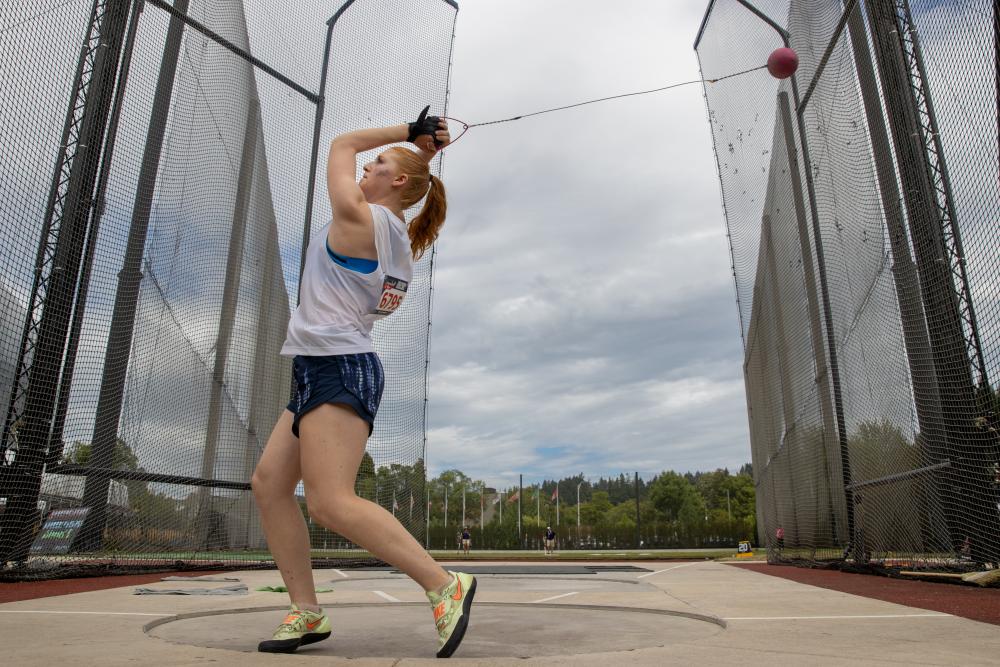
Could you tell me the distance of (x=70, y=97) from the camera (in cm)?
568

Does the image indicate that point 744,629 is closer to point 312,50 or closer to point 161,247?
point 161,247

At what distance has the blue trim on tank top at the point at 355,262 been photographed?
83.9 inches

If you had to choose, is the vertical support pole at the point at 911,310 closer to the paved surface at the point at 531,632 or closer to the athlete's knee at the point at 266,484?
the paved surface at the point at 531,632

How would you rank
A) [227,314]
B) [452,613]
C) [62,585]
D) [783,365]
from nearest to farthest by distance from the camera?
1. [452,613]
2. [62,585]
3. [227,314]
4. [783,365]

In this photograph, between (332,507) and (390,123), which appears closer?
(332,507)

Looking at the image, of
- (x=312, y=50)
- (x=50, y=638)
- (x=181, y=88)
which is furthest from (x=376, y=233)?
(x=312, y=50)

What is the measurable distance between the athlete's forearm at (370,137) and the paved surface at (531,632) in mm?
1524

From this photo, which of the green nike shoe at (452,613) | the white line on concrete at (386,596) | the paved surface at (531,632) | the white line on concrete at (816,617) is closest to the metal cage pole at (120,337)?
the paved surface at (531,632)

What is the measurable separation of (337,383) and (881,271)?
559cm

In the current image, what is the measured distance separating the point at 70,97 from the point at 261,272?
2.42 meters

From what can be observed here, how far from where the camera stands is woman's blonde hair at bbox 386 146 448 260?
93.0 inches

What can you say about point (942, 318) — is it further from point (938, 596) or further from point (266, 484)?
point (266, 484)

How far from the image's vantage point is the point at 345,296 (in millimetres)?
2125

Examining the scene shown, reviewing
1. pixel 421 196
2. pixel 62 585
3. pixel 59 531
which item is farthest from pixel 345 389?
pixel 59 531
